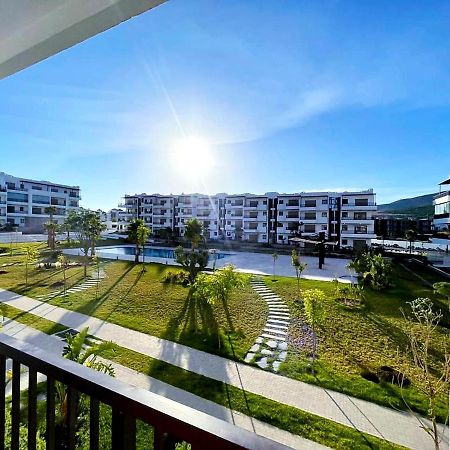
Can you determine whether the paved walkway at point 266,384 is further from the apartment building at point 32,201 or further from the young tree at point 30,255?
the apartment building at point 32,201

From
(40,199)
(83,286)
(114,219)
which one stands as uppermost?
(40,199)

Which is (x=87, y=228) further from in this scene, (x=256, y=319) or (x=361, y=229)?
(x=361, y=229)

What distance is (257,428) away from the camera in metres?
1.97

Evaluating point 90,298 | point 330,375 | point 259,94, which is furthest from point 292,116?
point 90,298

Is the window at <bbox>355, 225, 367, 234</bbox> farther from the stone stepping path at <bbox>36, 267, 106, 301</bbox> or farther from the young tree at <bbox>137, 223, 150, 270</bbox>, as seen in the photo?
the stone stepping path at <bbox>36, 267, 106, 301</bbox>

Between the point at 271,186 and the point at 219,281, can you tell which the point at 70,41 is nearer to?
the point at 271,186

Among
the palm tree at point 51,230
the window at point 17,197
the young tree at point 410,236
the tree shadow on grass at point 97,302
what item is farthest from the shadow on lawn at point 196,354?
the window at point 17,197

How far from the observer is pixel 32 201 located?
3766 mm

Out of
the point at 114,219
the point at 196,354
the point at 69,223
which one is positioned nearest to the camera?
the point at 196,354

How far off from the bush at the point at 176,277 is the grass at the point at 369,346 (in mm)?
1483

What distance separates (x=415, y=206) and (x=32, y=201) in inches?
164

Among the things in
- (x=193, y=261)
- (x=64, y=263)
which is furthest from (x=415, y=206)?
(x=64, y=263)

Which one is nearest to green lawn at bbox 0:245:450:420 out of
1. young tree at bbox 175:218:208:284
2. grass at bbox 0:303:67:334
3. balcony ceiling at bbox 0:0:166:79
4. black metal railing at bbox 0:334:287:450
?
grass at bbox 0:303:67:334

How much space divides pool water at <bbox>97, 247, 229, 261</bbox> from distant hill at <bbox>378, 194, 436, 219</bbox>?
2328mm
